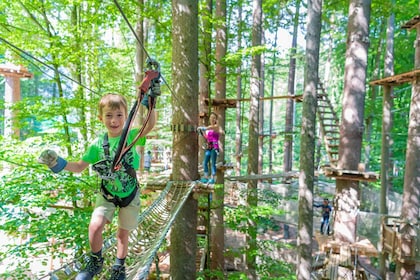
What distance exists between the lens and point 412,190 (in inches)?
242

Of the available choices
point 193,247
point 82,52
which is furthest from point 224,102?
point 193,247

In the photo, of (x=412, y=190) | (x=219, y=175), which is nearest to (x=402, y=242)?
(x=412, y=190)

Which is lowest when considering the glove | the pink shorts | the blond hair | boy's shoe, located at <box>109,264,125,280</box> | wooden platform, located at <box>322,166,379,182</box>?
boy's shoe, located at <box>109,264,125,280</box>

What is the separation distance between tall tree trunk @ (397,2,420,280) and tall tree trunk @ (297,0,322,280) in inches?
101

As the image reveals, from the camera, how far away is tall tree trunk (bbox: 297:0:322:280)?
15.1 ft

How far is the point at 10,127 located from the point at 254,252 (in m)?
4.56

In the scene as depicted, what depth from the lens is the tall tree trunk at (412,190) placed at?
19.0ft

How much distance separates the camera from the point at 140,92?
1.61 metres

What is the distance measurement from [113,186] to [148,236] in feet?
3.30

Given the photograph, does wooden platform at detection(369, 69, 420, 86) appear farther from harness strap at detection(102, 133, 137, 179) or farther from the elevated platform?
harness strap at detection(102, 133, 137, 179)

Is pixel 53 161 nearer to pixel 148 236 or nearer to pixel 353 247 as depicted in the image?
pixel 148 236

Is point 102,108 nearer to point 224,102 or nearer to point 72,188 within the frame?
point 72,188

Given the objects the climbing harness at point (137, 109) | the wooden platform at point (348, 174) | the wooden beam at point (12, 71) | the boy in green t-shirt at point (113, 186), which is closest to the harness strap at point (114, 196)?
the boy in green t-shirt at point (113, 186)

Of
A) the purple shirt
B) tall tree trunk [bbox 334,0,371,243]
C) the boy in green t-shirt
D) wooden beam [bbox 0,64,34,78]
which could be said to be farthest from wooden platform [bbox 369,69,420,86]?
wooden beam [bbox 0,64,34,78]
